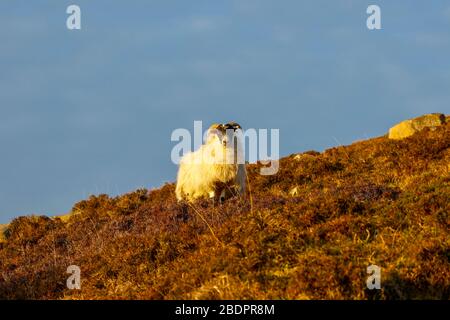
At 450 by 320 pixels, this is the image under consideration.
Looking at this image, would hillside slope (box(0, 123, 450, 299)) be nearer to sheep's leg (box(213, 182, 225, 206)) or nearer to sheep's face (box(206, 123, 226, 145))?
sheep's leg (box(213, 182, 225, 206))

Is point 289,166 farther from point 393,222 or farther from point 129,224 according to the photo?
point 393,222

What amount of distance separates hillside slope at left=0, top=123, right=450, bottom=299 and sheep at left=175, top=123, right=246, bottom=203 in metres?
1.07

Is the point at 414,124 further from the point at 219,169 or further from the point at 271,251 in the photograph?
the point at 271,251

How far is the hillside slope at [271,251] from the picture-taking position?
784 centimetres

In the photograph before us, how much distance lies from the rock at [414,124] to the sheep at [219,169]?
14267mm

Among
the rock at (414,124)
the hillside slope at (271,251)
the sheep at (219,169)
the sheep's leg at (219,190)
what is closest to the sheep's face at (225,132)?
the sheep at (219,169)

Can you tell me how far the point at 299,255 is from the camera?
8898 millimetres

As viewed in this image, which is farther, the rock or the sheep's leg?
the rock

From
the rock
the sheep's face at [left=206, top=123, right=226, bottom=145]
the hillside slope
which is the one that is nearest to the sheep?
the sheep's face at [left=206, top=123, right=226, bottom=145]

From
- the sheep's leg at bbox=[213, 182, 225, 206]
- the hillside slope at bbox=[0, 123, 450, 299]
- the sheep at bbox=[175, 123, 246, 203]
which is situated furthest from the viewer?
the sheep's leg at bbox=[213, 182, 225, 206]

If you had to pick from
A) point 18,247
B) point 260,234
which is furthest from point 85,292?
point 18,247

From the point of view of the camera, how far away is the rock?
2848 cm

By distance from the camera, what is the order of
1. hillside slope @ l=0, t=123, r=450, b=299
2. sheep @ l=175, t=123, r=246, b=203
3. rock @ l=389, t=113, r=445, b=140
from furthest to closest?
rock @ l=389, t=113, r=445, b=140, sheep @ l=175, t=123, r=246, b=203, hillside slope @ l=0, t=123, r=450, b=299

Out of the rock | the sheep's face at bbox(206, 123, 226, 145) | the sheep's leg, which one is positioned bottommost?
the sheep's leg
